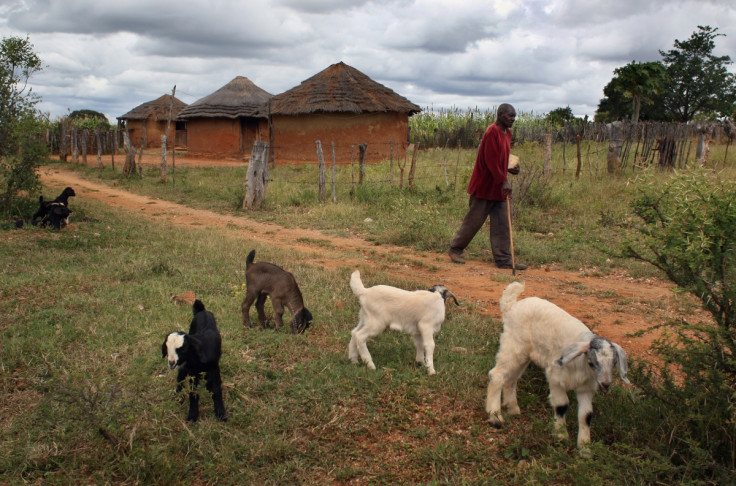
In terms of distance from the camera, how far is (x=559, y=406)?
3.52m

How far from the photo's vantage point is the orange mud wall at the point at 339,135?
21.1 metres

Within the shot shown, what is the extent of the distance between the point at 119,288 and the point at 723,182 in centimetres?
560

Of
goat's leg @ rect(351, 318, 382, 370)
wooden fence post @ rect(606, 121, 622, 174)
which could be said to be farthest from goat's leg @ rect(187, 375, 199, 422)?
wooden fence post @ rect(606, 121, 622, 174)

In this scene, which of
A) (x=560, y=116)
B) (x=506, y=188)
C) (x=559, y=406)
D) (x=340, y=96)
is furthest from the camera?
(x=560, y=116)

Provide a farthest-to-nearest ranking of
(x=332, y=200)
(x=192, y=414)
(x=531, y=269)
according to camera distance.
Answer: (x=332, y=200) → (x=531, y=269) → (x=192, y=414)

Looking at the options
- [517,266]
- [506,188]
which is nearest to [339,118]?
[506,188]

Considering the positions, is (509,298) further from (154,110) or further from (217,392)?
(154,110)

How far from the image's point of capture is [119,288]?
20.5 ft

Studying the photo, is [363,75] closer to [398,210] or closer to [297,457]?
[398,210]

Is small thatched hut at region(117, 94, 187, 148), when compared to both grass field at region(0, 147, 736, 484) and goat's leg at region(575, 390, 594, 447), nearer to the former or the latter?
grass field at region(0, 147, 736, 484)

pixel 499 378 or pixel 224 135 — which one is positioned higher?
pixel 224 135

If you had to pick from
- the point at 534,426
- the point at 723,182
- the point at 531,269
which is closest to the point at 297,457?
the point at 534,426

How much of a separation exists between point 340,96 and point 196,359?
18407 mm

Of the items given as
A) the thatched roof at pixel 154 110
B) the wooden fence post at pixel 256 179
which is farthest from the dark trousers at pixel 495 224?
the thatched roof at pixel 154 110
